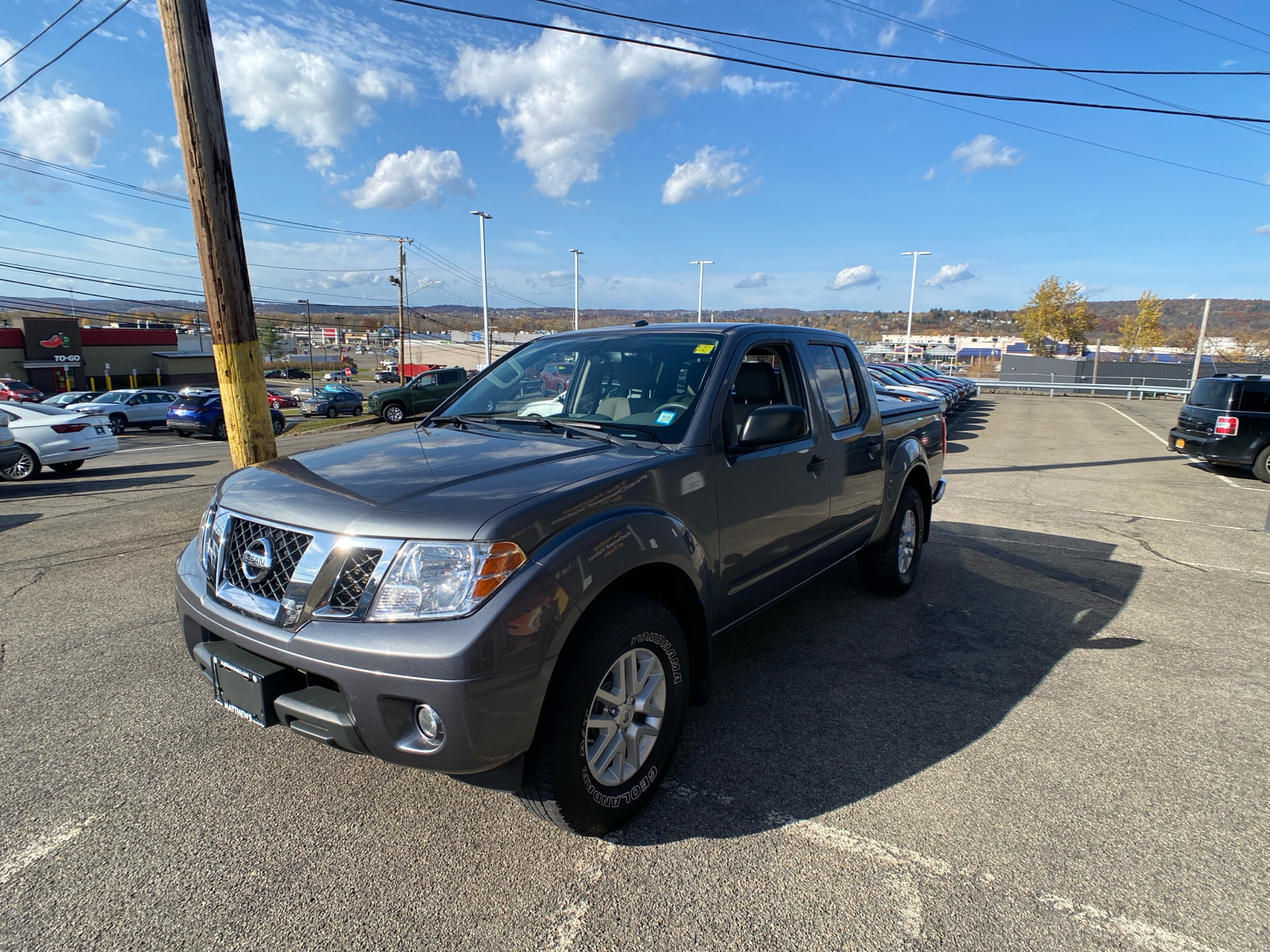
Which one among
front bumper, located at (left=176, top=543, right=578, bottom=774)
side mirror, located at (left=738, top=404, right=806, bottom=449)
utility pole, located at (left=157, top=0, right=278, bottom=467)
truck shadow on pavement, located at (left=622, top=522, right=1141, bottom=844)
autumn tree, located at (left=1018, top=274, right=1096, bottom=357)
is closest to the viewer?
front bumper, located at (left=176, top=543, right=578, bottom=774)

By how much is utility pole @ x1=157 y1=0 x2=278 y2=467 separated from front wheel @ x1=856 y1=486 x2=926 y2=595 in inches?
181

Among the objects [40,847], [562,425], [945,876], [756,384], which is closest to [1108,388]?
[756,384]

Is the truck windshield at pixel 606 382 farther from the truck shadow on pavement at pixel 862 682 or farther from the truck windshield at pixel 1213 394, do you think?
the truck windshield at pixel 1213 394

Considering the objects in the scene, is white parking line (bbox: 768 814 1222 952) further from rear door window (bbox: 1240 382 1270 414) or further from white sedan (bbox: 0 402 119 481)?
white sedan (bbox: 0 402 119 481)

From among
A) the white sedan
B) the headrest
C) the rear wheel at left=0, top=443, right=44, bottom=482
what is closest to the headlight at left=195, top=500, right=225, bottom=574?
the headrest

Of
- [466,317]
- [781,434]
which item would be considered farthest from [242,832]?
[466,317]

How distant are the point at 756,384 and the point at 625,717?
1.87 meters

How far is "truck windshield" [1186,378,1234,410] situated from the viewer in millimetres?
11172

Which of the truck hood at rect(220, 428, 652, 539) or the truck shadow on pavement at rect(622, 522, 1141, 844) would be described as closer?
the truck hood at rect(220, 428, 652, 539)

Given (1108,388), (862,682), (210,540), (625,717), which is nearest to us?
(625,717)

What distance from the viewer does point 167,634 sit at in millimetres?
4309

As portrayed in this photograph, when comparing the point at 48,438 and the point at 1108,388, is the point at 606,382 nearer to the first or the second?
the point at 48,438

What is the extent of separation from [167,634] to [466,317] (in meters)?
168

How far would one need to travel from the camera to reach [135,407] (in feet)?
86.0
